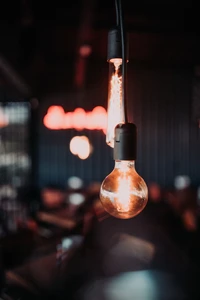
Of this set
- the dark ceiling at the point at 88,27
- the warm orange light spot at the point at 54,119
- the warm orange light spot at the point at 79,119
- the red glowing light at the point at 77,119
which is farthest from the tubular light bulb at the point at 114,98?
the warm orange light spot at the point at 54,119

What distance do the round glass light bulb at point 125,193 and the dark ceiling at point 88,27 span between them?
1439mm

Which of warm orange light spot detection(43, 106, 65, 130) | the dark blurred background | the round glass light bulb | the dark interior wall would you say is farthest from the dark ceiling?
the dark interior wall

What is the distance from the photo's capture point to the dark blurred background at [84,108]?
338 cm

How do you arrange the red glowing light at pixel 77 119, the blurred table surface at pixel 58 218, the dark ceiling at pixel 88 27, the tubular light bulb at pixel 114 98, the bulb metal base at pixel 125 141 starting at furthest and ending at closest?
the red glowing light at pixel 77 119 → the blurred table surface at pixel 58 218 → the dark ceiling at pixel 88 27 → the tubular light bulb at pixel 114 98 → the bulb metal base at pixel 125 141

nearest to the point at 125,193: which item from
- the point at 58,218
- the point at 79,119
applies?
the point at 58,218

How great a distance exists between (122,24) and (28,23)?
286 cm

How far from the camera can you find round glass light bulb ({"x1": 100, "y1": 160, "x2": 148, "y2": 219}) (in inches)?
38.7

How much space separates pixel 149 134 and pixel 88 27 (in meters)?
4.22

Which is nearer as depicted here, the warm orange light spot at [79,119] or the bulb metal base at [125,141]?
the bulb metal base at [125,141]

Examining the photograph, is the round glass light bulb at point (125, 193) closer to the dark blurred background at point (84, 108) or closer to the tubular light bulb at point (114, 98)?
the tubular light bulb at point (114, 98)

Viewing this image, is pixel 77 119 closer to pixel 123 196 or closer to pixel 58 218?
pixel 58 218

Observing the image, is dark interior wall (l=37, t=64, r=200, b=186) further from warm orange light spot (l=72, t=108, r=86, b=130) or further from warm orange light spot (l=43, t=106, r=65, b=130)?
warm orange light spot (l=43, t=106, r=65, b=130)

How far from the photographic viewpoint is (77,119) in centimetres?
612

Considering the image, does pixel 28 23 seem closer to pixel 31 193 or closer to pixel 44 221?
pixel 44 221
